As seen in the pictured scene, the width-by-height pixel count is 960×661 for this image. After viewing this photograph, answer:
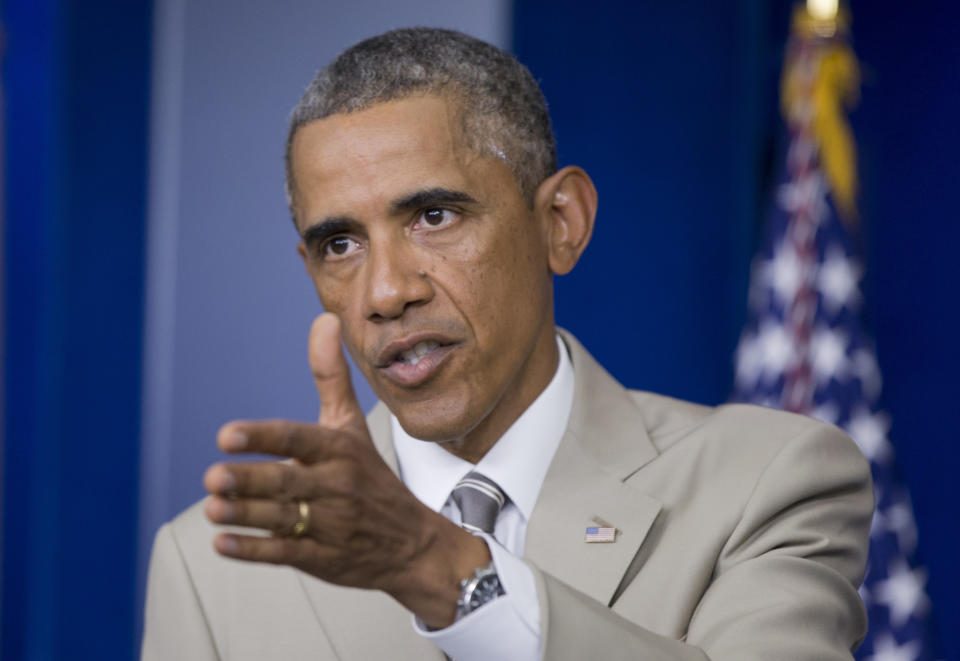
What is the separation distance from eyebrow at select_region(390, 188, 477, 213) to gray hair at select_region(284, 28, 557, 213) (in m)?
0.11

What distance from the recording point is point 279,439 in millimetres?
1030

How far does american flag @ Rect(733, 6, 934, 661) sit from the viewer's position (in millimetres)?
3609

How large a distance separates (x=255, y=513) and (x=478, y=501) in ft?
2.45

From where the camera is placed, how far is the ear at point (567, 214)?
1937 mm

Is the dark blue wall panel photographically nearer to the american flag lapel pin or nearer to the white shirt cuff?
the american flag lapel pin

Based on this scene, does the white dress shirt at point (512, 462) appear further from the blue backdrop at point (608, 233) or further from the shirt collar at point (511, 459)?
the blue backdrop at point (608, 233)

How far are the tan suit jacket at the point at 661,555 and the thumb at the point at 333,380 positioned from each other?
0.54m

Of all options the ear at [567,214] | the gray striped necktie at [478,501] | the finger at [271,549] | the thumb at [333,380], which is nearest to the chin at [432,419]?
the gray striped necktie at [478,501]

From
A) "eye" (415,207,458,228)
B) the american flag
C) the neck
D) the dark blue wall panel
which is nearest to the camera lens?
"eye" (415,207,458,228)

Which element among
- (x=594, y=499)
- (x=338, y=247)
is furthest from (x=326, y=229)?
(x=594, y=499)

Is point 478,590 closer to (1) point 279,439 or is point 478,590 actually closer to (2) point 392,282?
(1) point 279,439

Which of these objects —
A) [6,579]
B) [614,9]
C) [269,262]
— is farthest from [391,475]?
[614,9]

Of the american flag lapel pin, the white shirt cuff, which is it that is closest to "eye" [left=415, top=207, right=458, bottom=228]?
the american flag lapel pin

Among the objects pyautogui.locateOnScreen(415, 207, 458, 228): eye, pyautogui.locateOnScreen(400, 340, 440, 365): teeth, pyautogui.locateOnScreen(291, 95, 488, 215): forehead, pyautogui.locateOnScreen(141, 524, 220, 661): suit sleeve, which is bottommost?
pyautogui.locateOnScreen(141, 524, 220, 661): suit sleeve
